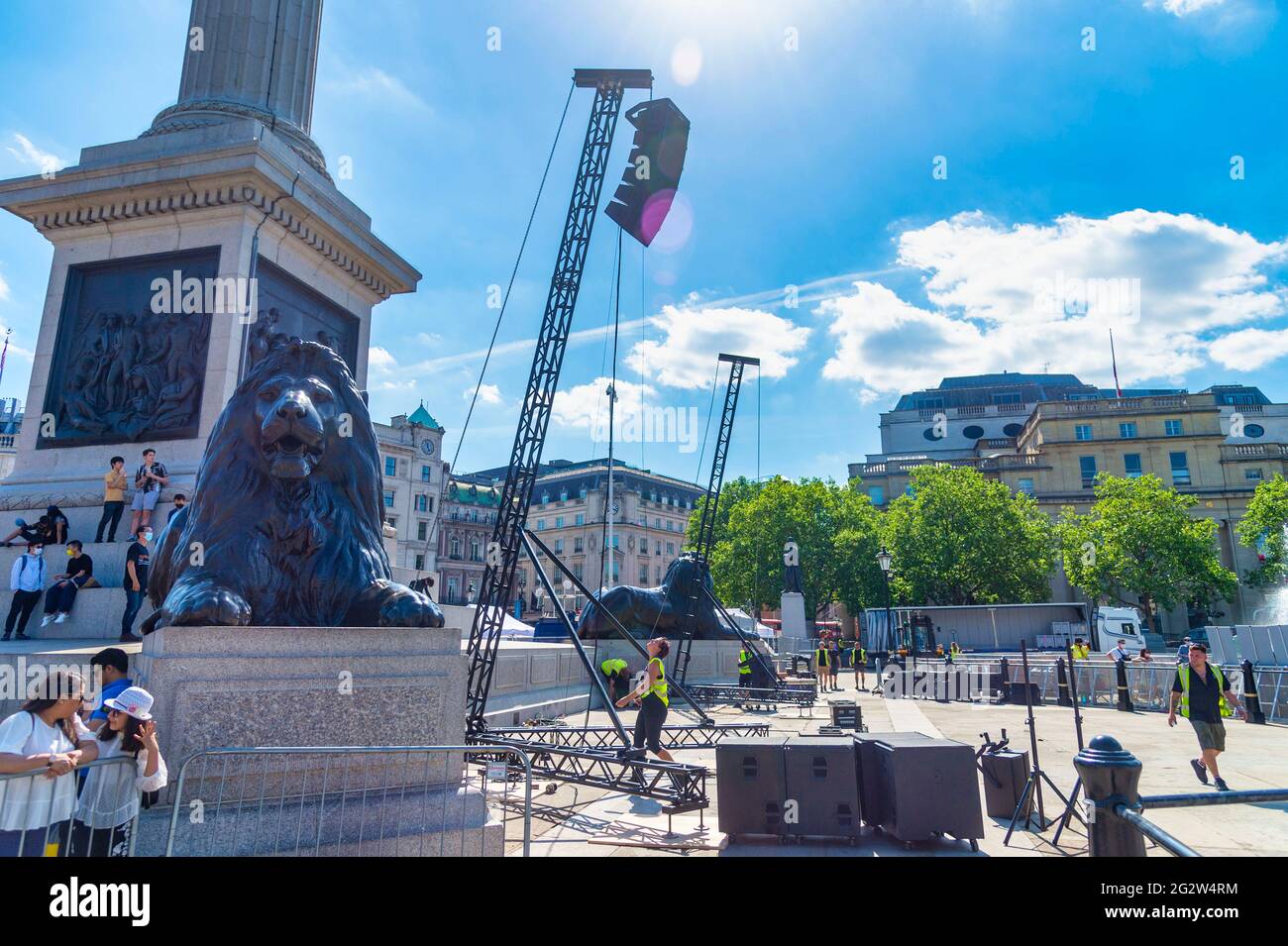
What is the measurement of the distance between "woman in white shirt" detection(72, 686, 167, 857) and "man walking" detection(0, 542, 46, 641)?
5.50 m

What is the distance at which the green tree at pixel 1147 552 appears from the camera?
164ft

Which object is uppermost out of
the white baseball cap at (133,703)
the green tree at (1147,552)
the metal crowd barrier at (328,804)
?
the green tree at (1147,552)

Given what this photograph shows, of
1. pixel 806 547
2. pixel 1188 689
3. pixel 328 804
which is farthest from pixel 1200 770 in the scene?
pixel 806 547

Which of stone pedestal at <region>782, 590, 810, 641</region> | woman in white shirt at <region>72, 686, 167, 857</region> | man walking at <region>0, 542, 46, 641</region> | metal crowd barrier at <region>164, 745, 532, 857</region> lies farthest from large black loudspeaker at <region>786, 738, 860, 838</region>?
stone pedestal at <region>782, 590, 810, 641</region>

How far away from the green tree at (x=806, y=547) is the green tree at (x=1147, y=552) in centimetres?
1361

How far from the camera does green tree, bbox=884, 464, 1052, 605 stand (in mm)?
52188

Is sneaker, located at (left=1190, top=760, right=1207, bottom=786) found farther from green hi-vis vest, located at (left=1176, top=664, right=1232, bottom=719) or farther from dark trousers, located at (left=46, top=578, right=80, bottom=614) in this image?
dark trousers, located at (left=46, top=578, right=80, bottom=614)

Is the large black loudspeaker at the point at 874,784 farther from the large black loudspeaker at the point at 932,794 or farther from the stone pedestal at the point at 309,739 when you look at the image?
the stone pedestal at the point at 309,739

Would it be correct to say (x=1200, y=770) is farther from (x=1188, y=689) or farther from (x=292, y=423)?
(x=292, y=423)

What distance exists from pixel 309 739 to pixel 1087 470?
68.4 meters

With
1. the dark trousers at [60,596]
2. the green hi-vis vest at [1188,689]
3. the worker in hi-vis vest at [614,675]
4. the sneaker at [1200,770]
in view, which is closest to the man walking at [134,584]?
the dark trousers at [60,596]

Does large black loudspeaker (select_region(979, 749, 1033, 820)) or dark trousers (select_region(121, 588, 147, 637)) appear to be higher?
dark trousers (select_region(121, 588, 147, 637))
